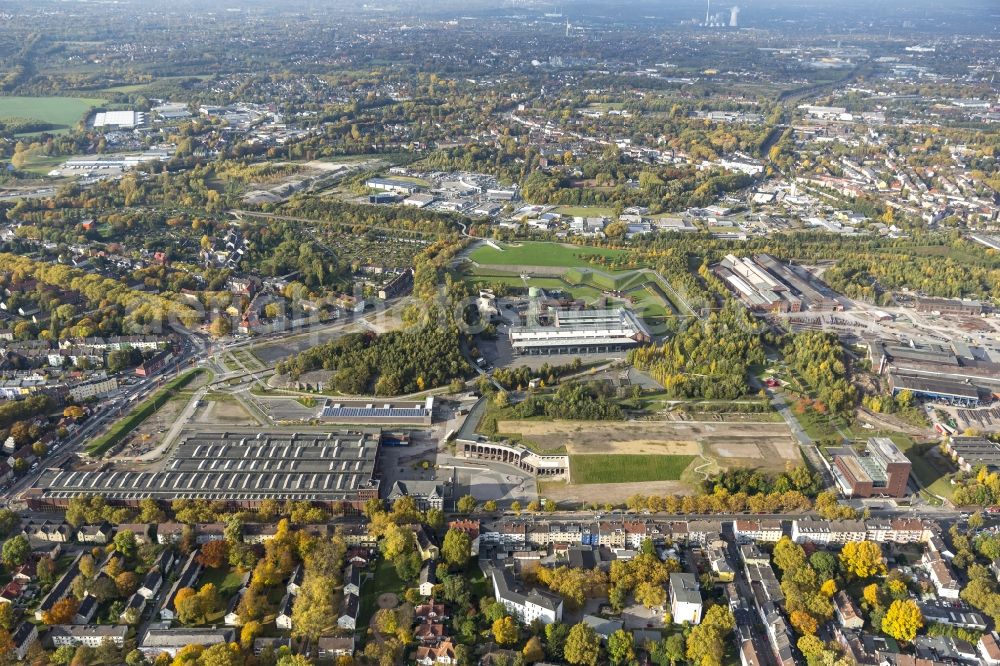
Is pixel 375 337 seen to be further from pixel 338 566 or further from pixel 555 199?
pixel 555 199

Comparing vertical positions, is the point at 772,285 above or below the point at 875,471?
above

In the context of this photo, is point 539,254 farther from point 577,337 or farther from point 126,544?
point 126,544

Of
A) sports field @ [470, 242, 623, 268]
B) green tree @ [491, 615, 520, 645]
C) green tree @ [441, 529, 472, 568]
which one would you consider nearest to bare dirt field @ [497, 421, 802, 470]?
green tree @ [441, 529, 472, 568]

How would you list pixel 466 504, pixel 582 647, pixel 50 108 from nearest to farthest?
pixel 582 647, pixel 466 504, pixel 50 108

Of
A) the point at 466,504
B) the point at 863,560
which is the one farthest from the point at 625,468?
the point at 863,560

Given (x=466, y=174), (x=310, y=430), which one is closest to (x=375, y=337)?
(x=310, y=430)

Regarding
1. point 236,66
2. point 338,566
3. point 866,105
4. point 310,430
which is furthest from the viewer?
point 236,66
